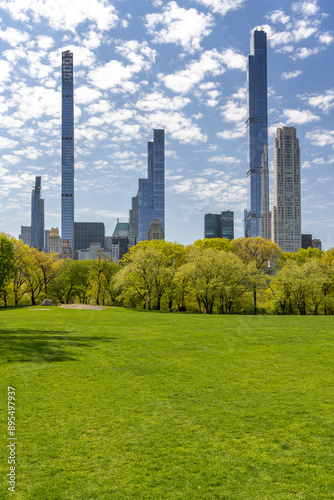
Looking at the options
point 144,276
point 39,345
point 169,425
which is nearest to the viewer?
point 169,425

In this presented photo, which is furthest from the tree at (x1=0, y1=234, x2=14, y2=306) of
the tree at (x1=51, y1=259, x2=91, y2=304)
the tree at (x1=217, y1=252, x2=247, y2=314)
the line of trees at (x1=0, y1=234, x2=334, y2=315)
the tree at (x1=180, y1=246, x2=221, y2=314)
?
the tree at (x1=217, y1=252, x2=247, y2=314)

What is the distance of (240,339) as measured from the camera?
16.5m

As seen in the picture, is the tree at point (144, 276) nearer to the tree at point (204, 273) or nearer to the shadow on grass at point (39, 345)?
the tree at point (204, 273)

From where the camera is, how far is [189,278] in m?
47.2

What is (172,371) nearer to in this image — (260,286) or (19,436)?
(19,436)

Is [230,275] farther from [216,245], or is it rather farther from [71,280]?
[71,280]

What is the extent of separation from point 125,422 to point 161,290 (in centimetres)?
4410

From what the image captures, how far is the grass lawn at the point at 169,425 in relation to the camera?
4844mm

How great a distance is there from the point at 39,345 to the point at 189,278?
3425cm

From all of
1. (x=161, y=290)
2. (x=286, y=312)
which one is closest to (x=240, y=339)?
(x=161, y=290)

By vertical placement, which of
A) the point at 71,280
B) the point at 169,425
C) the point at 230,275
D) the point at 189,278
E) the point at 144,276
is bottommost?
the point at 169,425

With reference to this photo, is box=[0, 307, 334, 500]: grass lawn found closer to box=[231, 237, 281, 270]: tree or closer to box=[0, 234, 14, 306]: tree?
box=[0, 234, 14, 306]: tree

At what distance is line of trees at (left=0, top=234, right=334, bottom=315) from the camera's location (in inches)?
1801

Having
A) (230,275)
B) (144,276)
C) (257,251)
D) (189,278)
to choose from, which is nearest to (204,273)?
(189,278)
